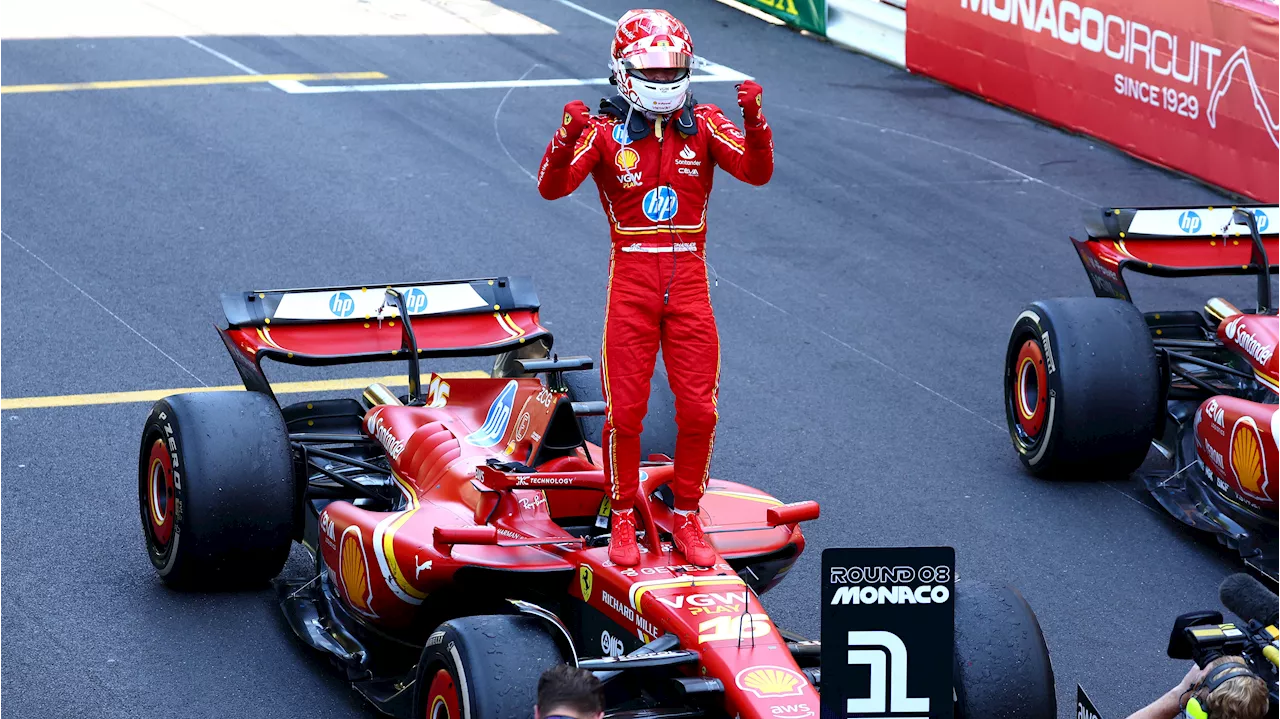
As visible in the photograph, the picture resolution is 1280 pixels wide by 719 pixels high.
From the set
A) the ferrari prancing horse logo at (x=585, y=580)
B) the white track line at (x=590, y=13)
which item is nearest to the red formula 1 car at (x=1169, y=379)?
the ferrari prancing horse logo at (x=585, y=580)

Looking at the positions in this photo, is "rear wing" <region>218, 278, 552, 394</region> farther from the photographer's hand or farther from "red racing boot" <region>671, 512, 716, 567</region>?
the photographer's hand

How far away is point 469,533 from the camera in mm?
6293

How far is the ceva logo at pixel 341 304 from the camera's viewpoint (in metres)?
8.16

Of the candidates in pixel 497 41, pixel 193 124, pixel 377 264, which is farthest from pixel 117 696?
pixel 497 41

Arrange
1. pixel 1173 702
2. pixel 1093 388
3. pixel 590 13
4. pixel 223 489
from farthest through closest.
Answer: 1. pixel 590 13
2. pixel 1093 388
3. pixel 223 489
4. pixel 1173 702

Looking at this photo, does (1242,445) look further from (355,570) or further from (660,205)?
(355,570)

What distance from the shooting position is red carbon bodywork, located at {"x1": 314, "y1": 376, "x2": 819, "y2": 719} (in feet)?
18.6

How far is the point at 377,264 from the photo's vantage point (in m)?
11.8

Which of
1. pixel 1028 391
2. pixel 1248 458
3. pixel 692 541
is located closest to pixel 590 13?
pixel 1028 391

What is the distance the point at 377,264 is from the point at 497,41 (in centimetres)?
637

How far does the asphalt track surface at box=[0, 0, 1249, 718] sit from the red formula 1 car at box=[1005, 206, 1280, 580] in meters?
0.24

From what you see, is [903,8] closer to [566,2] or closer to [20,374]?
[566,2]

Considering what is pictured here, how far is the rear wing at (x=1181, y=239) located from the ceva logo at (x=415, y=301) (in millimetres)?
A: 3515

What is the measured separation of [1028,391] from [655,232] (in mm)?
3545
